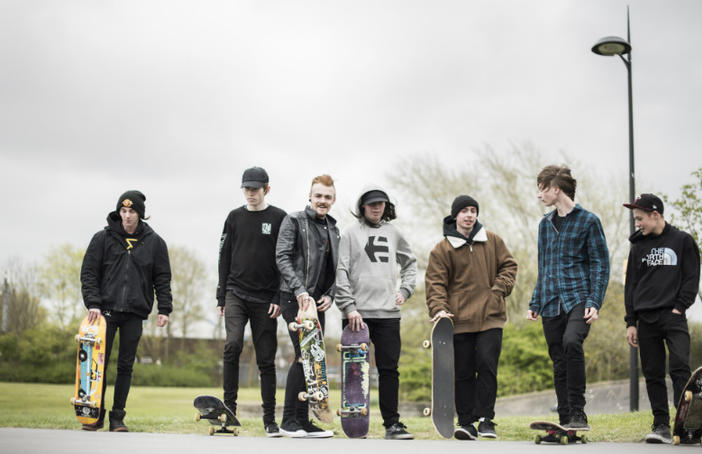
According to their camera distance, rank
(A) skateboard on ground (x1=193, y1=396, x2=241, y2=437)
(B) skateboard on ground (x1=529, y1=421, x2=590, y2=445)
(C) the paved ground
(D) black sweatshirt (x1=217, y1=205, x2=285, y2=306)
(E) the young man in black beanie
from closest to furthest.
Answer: (C) the paved ground → (B) skateboard on ground (x1=529, y1=421, x2=590, y2=445) → (A) skateboard on ground (x1=193, y1=396, x2=241, y2=437) → (D) black sweatshirt (x1=217, y1=205, x2=285, y2=306) → (E) the young man in black beanie

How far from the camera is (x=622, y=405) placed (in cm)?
1552

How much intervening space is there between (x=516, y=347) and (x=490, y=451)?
1322 centimetres

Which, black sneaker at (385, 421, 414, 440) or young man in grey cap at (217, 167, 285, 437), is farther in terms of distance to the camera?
young man in grey cap at (217, 167, 285, 437)

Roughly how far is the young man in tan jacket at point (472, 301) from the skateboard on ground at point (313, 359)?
980mm

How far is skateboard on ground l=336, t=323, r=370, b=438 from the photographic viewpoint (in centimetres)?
523

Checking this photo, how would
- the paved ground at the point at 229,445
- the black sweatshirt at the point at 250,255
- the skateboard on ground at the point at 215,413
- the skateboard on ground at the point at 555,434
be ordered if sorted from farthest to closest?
the black sweatshirt at the point at 250,255 < the skateboard on ground at the point at 215,413 < the skateboard on ground at the point at 555,434 < the paved ground at the point at 229,445

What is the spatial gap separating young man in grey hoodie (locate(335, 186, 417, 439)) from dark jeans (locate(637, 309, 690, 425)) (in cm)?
192

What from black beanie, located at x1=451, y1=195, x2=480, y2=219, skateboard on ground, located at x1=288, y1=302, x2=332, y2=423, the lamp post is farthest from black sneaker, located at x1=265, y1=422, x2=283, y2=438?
the lamp post

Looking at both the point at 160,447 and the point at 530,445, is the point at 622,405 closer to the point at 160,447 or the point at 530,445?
the point at 530,445

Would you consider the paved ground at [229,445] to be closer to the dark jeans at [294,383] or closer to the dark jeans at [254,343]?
the dark jeans at [294,383]

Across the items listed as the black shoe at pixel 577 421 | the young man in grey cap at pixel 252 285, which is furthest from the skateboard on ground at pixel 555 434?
the young man in grey cap at pixel 252 285

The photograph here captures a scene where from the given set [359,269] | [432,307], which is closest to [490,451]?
[432,307]

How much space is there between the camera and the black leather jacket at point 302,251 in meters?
5.27

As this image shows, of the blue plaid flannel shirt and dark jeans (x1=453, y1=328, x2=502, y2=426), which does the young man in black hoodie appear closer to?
the blue plaid flannel shirt
